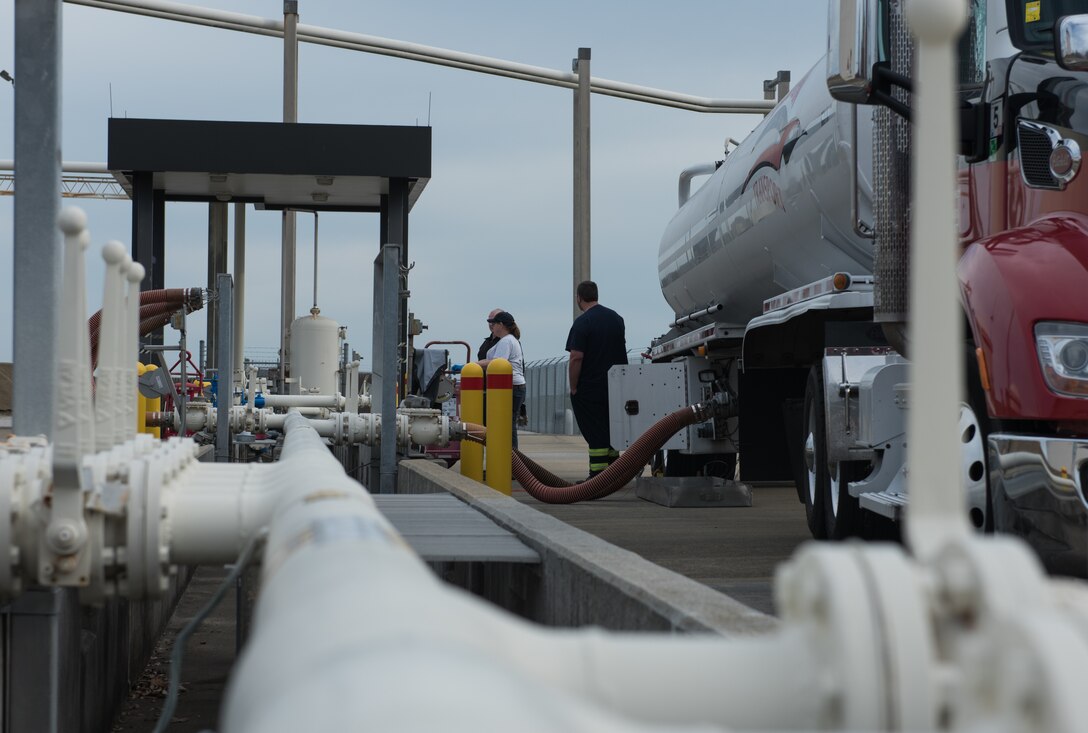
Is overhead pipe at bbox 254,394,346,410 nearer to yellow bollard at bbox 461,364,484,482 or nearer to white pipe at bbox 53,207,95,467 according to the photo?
yellow bollard at bbox 461,364,484,482

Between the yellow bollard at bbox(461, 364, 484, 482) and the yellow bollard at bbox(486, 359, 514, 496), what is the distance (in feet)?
2.96

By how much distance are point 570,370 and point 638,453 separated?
243cm

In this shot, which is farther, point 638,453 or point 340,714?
point 638,453

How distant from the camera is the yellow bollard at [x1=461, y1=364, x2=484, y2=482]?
40.0 feet

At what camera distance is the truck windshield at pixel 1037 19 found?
5594 millimetres

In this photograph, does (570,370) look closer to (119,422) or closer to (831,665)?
(119,422)

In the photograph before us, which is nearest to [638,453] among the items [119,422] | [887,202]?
[887,202]

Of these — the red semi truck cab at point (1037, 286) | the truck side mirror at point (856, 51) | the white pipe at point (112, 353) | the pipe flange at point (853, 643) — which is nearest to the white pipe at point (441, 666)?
the pipe flange at point (853, 643)

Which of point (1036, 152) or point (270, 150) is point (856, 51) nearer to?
point (1036, 152)

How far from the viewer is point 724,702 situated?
1.52 meters

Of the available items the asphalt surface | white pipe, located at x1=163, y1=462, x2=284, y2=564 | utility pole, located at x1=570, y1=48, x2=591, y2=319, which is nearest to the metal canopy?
the asphalt surface

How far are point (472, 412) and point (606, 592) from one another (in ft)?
27.3

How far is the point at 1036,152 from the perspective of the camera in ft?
18.1

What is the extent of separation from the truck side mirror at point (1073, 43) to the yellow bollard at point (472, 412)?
25.3 feet
